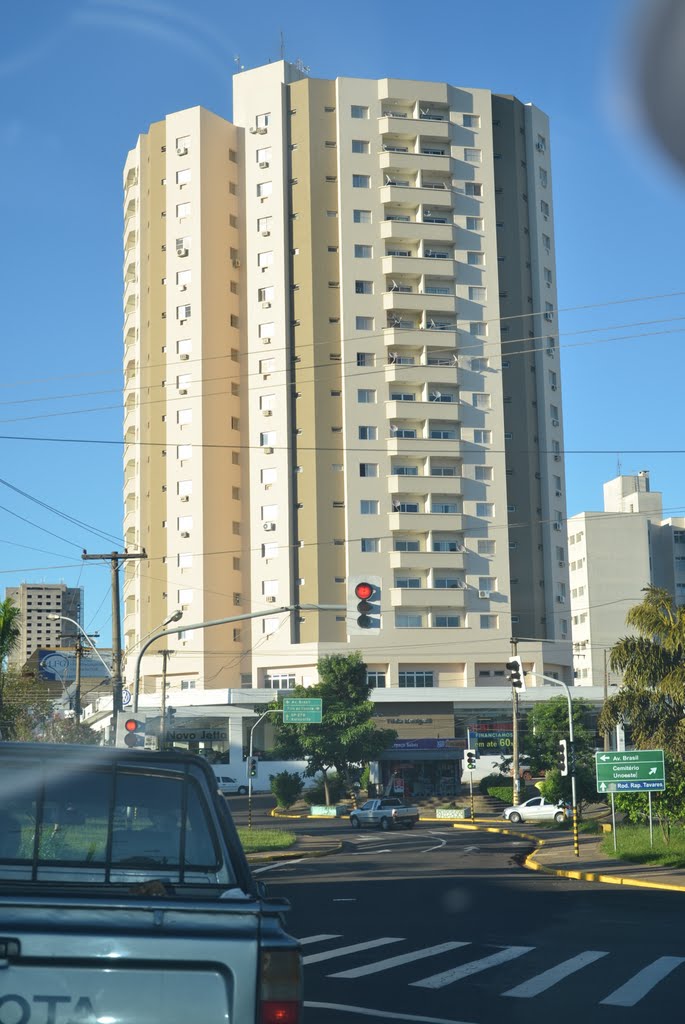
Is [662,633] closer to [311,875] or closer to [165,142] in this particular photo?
[311,875]

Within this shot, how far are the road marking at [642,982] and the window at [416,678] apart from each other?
233ft

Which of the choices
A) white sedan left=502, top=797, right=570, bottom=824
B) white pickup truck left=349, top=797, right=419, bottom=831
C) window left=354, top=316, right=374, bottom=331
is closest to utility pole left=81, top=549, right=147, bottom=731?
white pickup truck left=349, top=797, right=419, bottom=831

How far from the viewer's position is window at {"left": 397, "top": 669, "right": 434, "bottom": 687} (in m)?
85.2

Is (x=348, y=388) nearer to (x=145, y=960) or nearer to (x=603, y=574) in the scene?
(x=603, y=574)

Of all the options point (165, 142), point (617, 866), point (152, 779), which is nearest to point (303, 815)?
point (617, 866)

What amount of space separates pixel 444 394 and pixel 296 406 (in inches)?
438

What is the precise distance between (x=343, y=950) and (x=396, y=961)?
1299 millimetres

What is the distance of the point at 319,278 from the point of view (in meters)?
89.9

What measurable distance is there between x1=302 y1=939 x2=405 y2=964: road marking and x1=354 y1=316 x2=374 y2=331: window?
246 feet

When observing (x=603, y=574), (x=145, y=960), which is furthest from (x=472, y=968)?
(x=603, y=574)

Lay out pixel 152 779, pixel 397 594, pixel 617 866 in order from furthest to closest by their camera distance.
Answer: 1. pixel 397 594
2. pixel 617 866
3. pixel 152 779

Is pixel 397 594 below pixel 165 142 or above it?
below

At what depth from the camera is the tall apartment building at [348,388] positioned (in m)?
86.9

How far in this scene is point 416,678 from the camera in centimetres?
8556
